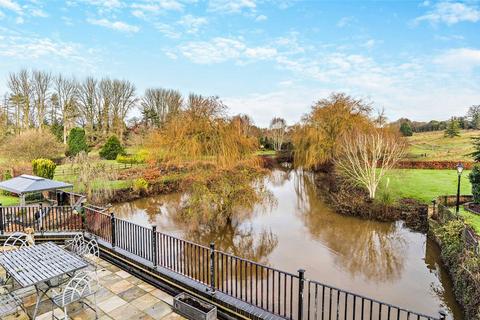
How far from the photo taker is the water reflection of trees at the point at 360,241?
8766 mm

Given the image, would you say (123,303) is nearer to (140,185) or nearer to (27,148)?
(140,185)

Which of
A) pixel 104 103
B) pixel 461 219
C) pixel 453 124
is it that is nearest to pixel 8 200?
pixel 461 219

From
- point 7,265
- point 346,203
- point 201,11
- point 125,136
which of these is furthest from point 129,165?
point 7,265

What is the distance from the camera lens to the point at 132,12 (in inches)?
447

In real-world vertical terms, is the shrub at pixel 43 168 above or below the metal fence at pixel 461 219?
above

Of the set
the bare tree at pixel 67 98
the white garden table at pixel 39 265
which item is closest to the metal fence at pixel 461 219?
the white garden table at pixel 39 265

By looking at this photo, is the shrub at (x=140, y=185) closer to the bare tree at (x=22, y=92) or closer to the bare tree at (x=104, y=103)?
the bare tree at (x=22, y=92)

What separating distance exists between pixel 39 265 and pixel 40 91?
3246 centimetres

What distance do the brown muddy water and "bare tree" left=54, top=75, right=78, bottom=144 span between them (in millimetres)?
21255

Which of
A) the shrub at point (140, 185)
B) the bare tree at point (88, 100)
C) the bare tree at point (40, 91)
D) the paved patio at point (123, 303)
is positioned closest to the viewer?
the paved patio at point (123, 303)

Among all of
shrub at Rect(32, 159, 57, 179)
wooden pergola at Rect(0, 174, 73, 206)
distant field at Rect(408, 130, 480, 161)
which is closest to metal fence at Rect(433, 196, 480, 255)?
wooden pergola at Rect(0, 174, 73, 206)

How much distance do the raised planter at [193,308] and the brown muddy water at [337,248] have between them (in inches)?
176

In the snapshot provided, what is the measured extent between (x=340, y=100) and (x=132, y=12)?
19.0m

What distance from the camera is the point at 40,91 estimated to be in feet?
98.1
